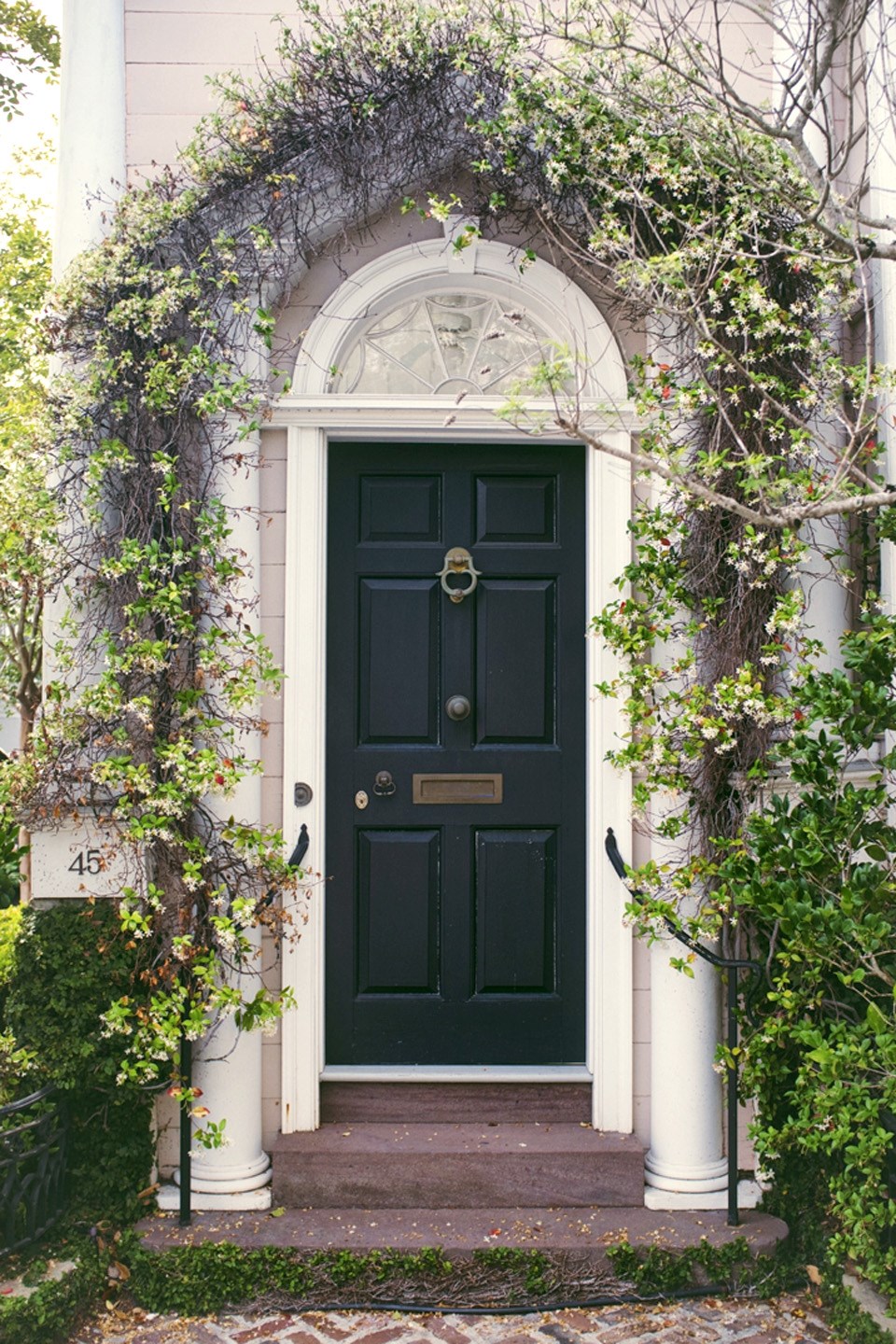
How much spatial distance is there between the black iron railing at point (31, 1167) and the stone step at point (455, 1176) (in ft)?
2.13

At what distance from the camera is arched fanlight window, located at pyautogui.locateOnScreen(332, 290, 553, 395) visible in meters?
3.99

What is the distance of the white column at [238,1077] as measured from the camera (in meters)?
3.63

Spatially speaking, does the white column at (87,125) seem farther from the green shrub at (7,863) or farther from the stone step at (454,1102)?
the stone step at (454,1102)

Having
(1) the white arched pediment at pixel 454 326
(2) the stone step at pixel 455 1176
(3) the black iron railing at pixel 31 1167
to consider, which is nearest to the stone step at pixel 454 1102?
(2) the stone step at pixel 455 1176

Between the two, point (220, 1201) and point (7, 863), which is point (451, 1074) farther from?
point (7, 863)

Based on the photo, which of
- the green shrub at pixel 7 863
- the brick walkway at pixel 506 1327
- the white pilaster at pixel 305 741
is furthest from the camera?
the green shrub at pixel 7 863

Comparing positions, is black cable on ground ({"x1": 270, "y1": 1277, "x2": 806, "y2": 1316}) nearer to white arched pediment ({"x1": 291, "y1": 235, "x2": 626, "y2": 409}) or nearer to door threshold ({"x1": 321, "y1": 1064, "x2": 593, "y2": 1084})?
door threshold ({"x1": 321, "y1": 1064, "x2": 593, "y2": 1084})

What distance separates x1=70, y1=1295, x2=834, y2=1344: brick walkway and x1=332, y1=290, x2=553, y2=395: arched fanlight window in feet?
9.31

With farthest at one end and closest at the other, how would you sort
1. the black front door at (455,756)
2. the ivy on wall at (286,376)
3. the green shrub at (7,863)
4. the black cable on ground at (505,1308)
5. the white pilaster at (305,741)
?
the green shrub at (7,863)
the black front door at (455,756)
the white pilaster at (305,741)
the ivy on wall at (286,376)
the black cable on ground at (505,1308)

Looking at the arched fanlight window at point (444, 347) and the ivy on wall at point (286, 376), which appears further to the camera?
the arched fanlight window at point (444, 347)

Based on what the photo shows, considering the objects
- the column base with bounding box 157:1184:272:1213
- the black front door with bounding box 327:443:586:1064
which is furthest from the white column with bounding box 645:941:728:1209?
the column base with bounding box 157:1184:272:1213

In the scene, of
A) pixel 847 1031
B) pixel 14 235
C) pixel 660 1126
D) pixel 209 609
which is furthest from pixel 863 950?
pixel 14 235

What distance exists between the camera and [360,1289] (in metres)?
3.39

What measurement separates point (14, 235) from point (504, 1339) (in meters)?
7.75
